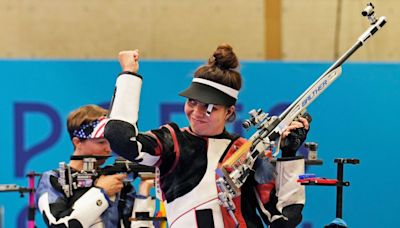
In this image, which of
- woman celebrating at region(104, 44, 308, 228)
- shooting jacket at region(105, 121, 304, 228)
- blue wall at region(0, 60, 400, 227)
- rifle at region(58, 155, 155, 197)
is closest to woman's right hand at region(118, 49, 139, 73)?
woman celebrating at region(104, 44, 308, 228)

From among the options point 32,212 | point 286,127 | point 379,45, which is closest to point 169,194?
point 286,127

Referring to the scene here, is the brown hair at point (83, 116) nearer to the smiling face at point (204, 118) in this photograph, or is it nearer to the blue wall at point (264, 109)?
the smiling face at point (204, 118)

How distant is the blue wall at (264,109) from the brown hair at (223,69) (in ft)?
4.96

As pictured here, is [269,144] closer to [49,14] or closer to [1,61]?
[1,61]

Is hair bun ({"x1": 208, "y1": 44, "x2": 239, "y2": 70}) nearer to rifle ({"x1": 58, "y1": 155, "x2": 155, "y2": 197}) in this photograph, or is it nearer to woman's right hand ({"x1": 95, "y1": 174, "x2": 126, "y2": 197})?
rifle ({"x1": 58, "y1": 155, "x2": 155, "y2": 197})

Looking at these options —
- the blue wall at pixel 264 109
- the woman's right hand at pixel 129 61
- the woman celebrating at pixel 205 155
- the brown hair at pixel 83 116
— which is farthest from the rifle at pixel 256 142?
the blue wall at pixel 264 109

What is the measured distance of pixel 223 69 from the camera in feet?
6.07

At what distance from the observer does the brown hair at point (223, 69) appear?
1829mm

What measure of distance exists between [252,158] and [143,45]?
2.06 meters

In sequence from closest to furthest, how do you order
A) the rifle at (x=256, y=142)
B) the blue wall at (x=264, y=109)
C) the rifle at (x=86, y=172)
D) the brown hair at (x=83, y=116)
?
the rifle at (x=256, y=142) → the rifle at (x=86, y=172) → the brown hair at (x=83, y=116) → the blue wall at (x=264, y=109)

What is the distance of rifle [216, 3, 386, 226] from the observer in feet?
5.68

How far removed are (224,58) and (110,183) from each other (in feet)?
2.06

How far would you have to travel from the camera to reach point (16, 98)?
3400 mm

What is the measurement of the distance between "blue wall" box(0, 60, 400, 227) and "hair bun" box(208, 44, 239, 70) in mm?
1523
